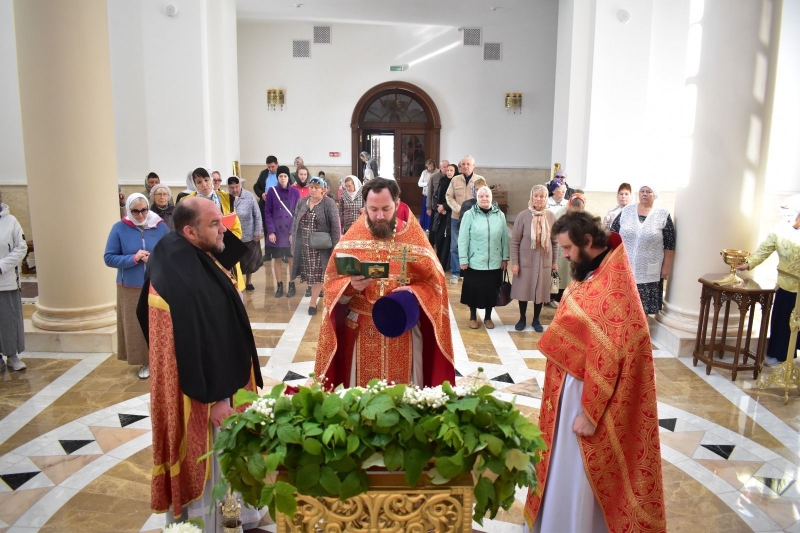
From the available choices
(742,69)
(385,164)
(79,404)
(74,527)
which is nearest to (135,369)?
(79,404)

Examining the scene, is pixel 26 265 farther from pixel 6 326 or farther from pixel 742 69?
pixel 742 69

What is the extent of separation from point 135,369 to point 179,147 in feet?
22.7

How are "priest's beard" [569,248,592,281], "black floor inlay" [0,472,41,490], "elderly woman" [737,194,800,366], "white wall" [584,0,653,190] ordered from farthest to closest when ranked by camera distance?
"white wall" [584,0,653,190], "elderly woman" [737,194,800,366], "black floor inlay" [0,472,41,490], "priest's beard" [569,248,592,281]

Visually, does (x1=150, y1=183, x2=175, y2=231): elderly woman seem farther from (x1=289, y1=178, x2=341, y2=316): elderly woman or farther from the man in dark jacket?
the man in dark jacket

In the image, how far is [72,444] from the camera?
4.84 metres

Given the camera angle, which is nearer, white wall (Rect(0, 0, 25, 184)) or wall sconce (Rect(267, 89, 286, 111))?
white wall (Rect(0, 0, 25, 184))

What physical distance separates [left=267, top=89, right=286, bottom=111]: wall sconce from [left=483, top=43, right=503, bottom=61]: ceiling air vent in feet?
19.0

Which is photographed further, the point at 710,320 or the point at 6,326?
the point at 710,320

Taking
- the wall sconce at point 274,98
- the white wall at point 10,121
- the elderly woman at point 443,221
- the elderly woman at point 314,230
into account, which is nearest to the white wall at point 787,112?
the elderly woman at point 443,221

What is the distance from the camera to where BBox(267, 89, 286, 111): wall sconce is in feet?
59.0

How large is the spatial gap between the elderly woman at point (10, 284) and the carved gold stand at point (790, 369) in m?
7.02

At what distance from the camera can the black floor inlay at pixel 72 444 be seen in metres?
4.77

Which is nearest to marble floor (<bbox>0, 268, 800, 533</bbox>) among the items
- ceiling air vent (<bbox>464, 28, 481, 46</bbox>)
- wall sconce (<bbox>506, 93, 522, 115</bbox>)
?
wall sconce (<bbox>506, 93, 522, 115</bbox>)

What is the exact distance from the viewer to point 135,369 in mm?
6355
